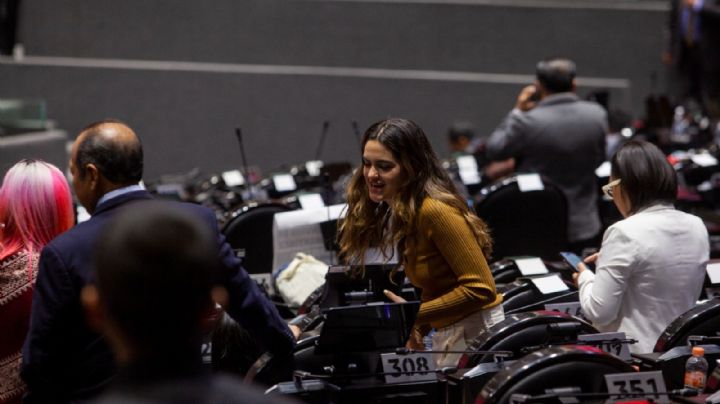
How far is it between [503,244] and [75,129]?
8.06 meters

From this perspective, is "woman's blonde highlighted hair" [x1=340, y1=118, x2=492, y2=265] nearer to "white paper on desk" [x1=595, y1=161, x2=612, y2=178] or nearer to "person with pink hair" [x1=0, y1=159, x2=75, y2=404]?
"person with pink hair" [x1=0, y1=159, x2=75, y2=404]

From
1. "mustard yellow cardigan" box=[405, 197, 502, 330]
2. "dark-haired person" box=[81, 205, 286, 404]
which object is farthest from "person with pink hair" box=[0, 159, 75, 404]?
"dark-haired person" box=[81, 205, 286, 404]

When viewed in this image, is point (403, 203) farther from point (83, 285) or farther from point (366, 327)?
point (83, 285)

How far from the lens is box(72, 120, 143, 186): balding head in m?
2.70

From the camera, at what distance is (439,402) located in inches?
110

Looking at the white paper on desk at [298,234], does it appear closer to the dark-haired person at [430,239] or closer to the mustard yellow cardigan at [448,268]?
the dark-haired person at [430,239]

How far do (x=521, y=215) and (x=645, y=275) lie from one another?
6.53 feet

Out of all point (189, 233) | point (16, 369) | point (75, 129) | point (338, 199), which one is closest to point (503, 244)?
point (338, 199)

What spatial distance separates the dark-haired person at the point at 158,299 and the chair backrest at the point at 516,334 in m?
1.60

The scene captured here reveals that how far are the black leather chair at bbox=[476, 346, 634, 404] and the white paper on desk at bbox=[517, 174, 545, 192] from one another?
9.23 feet

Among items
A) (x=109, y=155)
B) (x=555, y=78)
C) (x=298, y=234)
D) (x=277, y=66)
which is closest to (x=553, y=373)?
(x=109, y=155)

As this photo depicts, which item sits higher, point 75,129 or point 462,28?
point 462,28

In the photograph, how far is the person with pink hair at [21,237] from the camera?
2932mm

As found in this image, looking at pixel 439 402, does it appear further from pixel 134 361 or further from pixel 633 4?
pixel 633 4
